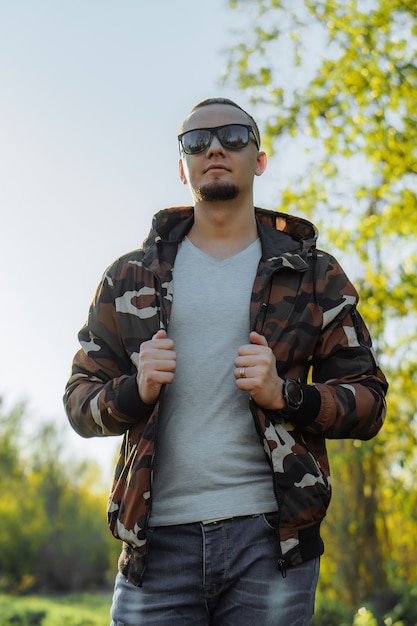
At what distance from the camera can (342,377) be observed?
2639 millimetres

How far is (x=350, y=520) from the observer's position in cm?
930

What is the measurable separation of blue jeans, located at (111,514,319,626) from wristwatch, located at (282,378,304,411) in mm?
327

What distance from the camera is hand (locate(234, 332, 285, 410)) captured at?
2371 millimetres

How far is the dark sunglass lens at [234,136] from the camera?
9.38ft

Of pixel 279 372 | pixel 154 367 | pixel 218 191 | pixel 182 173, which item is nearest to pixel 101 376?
pixel 154 367

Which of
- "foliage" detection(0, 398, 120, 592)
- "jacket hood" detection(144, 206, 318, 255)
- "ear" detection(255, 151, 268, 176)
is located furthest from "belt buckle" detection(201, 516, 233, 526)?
"foliage" detection(0, 398, 120, 592)

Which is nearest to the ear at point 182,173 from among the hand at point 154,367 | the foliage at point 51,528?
the hand at point 154,367

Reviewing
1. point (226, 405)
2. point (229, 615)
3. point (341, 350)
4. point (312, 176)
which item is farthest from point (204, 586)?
point (312, 176)

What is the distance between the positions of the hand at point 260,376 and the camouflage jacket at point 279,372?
7 centimetres

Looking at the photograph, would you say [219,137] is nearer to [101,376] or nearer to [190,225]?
[190,225]

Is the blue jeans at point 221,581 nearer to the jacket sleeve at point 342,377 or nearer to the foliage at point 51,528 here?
the jacket sleeve at point 342,377

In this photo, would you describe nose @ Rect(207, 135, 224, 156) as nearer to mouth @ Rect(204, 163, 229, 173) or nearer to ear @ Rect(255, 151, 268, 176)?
Answer: mouth @ Rect(204, 163, 229, 173)

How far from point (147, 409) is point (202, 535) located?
15.9 inches

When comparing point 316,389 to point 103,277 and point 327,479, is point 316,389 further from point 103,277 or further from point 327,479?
point 103,277
